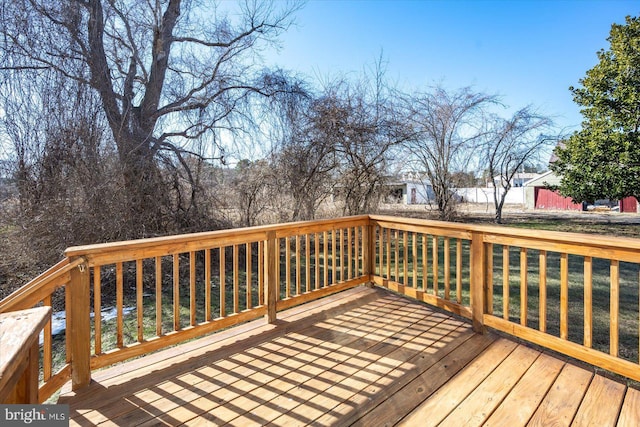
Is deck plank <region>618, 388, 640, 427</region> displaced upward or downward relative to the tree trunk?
Result: downward

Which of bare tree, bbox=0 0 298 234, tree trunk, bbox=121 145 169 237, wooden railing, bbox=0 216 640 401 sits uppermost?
bare tree, bbox=0 0 298 234

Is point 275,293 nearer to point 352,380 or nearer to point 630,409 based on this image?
point 352,380

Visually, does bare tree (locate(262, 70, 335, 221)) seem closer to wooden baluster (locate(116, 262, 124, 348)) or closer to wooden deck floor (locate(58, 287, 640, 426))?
wooden deck floor (locate(58, 287, 640, 426))

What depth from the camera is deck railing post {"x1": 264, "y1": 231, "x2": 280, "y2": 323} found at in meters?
2.86

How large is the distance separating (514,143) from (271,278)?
12677 mm

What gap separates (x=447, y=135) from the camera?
11094 millimetres

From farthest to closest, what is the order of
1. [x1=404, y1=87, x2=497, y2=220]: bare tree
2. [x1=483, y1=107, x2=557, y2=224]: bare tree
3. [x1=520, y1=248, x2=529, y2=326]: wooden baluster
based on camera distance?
[x1=483, y1=107, x2=557, y2=224]: bare tree < [x1=404, y1=87, x2=497, y2=220]: bare tree < [x1=520, y1=248, x2=529, y2=326]: wooden baluster

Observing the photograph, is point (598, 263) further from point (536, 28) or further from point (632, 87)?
point (632, 87)

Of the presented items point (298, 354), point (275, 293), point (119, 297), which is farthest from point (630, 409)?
point (119, 297)

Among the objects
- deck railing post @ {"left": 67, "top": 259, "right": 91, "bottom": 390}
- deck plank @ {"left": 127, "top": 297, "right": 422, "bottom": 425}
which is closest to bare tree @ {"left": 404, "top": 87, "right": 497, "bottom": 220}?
deck plank @ {"left": 127, "top": 297, "right": 422, "bottom": 425}

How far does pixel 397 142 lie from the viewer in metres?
7.28

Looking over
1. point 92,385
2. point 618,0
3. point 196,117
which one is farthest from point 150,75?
point 618,0

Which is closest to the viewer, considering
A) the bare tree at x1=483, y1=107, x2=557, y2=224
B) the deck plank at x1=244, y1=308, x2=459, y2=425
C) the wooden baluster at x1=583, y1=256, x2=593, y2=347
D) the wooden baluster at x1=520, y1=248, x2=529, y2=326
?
the deck plank at x1=244, y1=308, x2=459, y2=425

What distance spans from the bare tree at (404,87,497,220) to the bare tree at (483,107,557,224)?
779 millimetres
